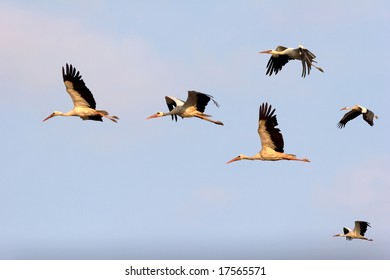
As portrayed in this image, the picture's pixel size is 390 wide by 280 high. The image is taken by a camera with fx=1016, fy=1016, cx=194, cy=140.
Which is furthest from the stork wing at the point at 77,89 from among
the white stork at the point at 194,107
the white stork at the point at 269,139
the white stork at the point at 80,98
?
the white stork at the point at 269,139

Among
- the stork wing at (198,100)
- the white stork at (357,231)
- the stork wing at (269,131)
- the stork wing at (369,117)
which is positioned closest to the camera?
the stork wing at (269,131)

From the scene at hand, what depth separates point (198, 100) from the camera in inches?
1025

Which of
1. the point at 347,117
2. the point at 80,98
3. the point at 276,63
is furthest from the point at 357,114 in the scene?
the point at 80,98

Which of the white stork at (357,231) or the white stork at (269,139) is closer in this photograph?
the white stork at (269,139)

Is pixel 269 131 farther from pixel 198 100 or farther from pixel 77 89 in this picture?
pixel 77 89

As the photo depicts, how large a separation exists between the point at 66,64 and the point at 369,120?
28.3ft

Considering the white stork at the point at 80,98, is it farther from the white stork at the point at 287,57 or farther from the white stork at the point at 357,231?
the white stork at the point at 357,231

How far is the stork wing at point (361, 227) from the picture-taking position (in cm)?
2899

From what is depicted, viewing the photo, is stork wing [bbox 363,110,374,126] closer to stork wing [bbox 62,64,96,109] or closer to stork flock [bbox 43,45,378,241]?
stork flock [bbox 43,45,378,241]

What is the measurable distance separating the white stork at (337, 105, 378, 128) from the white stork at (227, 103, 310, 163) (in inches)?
141

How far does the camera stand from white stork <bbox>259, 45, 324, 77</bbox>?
2625 cm

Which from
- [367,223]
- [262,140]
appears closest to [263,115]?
[262,140]

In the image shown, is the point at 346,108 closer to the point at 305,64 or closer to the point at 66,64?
the point at 305,64

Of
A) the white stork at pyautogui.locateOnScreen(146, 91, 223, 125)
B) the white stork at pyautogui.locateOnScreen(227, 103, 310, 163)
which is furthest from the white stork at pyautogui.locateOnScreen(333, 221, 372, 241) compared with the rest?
the white stork at pyautogui.locateOnScreen(146, 91, 223, 125)
